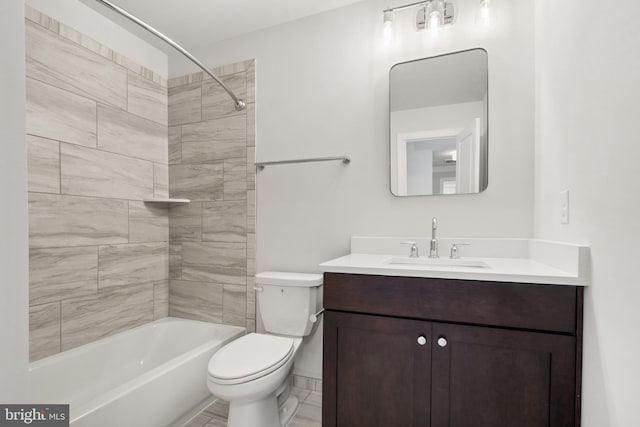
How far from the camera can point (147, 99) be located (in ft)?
7.54

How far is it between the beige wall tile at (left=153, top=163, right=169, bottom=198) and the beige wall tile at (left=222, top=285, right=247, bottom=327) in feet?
2.97

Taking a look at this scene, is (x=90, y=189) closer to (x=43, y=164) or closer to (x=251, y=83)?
(x=43, y=164)

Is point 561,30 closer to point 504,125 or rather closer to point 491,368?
point 504,125

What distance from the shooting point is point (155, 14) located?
2002mm

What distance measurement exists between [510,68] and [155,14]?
85.9 inches

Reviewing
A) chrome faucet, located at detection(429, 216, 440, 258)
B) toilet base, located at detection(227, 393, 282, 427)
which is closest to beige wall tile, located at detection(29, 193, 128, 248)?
toilet base, located at detection(227, 393, 282, 427)

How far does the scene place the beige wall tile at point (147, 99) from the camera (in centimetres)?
218

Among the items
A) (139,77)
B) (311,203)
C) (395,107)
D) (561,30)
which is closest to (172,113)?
(139,77)

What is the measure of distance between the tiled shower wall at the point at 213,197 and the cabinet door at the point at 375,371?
0.97 meters

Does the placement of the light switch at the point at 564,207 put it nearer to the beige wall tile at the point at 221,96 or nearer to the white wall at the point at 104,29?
the beige wall tile at the point at 221,96

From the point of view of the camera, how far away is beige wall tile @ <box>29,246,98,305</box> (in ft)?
5.39

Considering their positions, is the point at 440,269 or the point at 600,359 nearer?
the point at 600,359

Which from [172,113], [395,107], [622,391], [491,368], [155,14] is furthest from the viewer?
[172,113]

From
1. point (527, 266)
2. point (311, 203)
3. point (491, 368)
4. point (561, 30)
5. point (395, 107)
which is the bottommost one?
point (491, 368)
